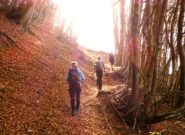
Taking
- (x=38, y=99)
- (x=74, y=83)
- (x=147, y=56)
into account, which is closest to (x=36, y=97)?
(x=38, y=99)

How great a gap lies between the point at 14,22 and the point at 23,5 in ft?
3.33

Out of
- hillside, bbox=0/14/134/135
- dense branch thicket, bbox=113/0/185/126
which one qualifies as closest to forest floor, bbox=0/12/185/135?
hillside, bbox=0/14/134/135

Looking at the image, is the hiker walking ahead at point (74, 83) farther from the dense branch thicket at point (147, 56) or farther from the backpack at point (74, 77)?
the dense branch thicket at point (147, 56)

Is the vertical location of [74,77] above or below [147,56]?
below

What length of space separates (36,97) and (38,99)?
107 millimetres

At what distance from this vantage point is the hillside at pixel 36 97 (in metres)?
7.53

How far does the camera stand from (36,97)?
359 inches

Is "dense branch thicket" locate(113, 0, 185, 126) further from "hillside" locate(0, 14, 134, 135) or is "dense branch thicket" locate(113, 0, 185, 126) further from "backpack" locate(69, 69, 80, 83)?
"backpack" locate(69, 69, 80, 83)

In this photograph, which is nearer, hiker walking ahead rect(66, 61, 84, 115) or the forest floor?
the forest floor

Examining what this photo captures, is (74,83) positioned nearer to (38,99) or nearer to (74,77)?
(74,77)

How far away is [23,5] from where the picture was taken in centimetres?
1445

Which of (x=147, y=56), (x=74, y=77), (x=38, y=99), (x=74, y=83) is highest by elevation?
(x=147, y=56)

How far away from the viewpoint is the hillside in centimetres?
A: 753

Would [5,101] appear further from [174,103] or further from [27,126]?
[174,103]
